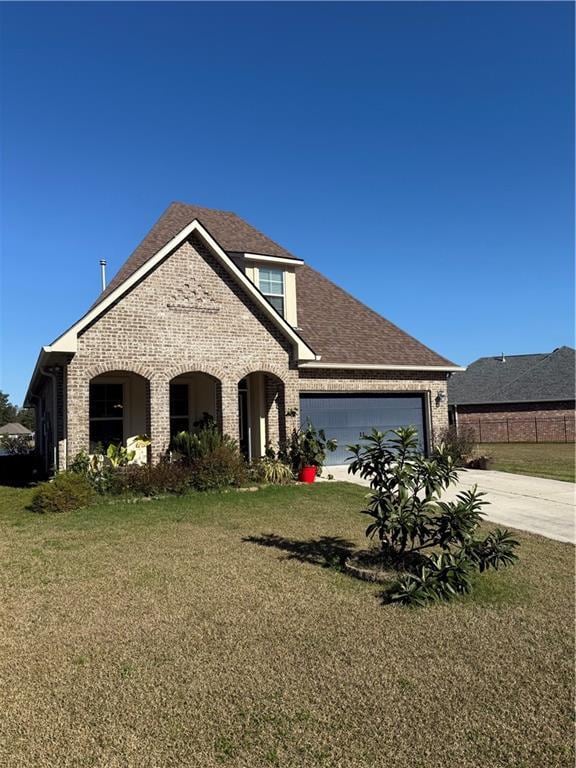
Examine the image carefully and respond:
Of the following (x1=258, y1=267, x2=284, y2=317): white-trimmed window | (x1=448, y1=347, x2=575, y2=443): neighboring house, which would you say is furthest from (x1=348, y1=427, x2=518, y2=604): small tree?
(x1=448, y1=347, x2=575, y2=443): neighboring house

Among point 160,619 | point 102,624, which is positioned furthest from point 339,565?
point 102,624

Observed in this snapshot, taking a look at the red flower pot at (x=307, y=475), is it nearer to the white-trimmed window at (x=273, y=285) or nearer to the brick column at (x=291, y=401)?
the brick column at (x=291, y=401)

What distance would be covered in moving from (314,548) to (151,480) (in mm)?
5227

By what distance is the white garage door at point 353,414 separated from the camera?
17.4 m

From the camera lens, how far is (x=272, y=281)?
673 inches

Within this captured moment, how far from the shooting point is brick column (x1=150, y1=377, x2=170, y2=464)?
12992mm

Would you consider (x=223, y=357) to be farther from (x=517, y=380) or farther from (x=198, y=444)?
(x=517, y=380)

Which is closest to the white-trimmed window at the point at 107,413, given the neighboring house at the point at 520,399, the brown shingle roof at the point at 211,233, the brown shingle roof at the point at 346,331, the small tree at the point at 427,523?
the brown shingle roof at the point at 211,233

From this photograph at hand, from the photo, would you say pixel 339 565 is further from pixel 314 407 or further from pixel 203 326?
pixel 314 407

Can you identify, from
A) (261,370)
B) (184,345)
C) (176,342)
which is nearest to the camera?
(176,342)

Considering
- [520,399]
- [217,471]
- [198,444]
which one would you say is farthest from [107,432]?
[520,399]

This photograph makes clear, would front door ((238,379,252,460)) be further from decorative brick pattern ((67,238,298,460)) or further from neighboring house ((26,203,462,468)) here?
decorative brick pattern ((67,238,298,460))

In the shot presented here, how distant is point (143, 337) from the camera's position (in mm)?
13055

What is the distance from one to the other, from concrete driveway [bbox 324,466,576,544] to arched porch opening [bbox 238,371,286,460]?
7.06ft
